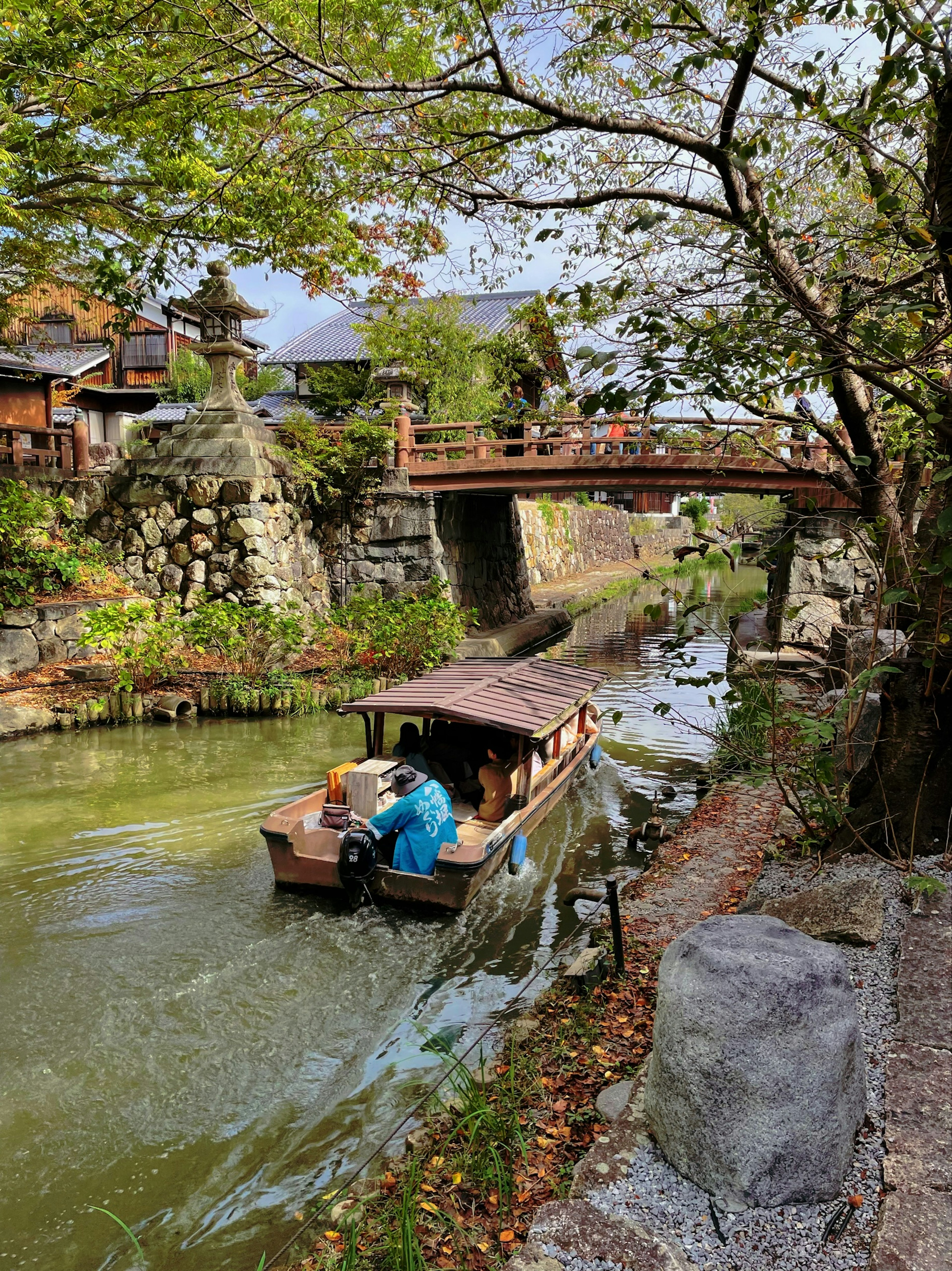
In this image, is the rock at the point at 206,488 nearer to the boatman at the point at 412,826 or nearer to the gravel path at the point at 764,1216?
the boatman at the point at 412,826

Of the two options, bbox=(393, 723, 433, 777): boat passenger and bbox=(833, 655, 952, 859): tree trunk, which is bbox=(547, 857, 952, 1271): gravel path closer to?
bbox=(833, 655, 952, 859): tree trunk

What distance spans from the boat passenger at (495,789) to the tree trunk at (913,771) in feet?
12.7

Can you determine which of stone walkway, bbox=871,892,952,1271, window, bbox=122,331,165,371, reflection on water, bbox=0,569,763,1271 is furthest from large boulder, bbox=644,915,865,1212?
window, bbox=122,331,165,371

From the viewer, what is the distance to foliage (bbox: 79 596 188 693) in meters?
14.1

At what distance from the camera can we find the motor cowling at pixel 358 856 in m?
7.21

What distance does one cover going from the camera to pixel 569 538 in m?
37.8

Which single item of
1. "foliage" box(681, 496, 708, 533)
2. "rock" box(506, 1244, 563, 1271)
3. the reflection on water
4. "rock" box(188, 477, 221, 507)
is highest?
"rock" box(188, 477, 221, 507)

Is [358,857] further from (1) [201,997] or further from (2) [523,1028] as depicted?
(2) [523,1028]

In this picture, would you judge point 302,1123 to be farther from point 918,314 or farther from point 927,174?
point 927,174

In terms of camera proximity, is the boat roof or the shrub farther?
the boat roof

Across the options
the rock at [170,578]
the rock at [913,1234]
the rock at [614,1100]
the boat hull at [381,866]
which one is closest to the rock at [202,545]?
the rock at [170,578]

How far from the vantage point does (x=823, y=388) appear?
17.1 ft

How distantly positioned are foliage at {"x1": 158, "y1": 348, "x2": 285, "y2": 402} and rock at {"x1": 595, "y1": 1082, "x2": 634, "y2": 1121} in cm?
3333

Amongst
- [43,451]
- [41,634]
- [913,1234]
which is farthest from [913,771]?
[43,451]
